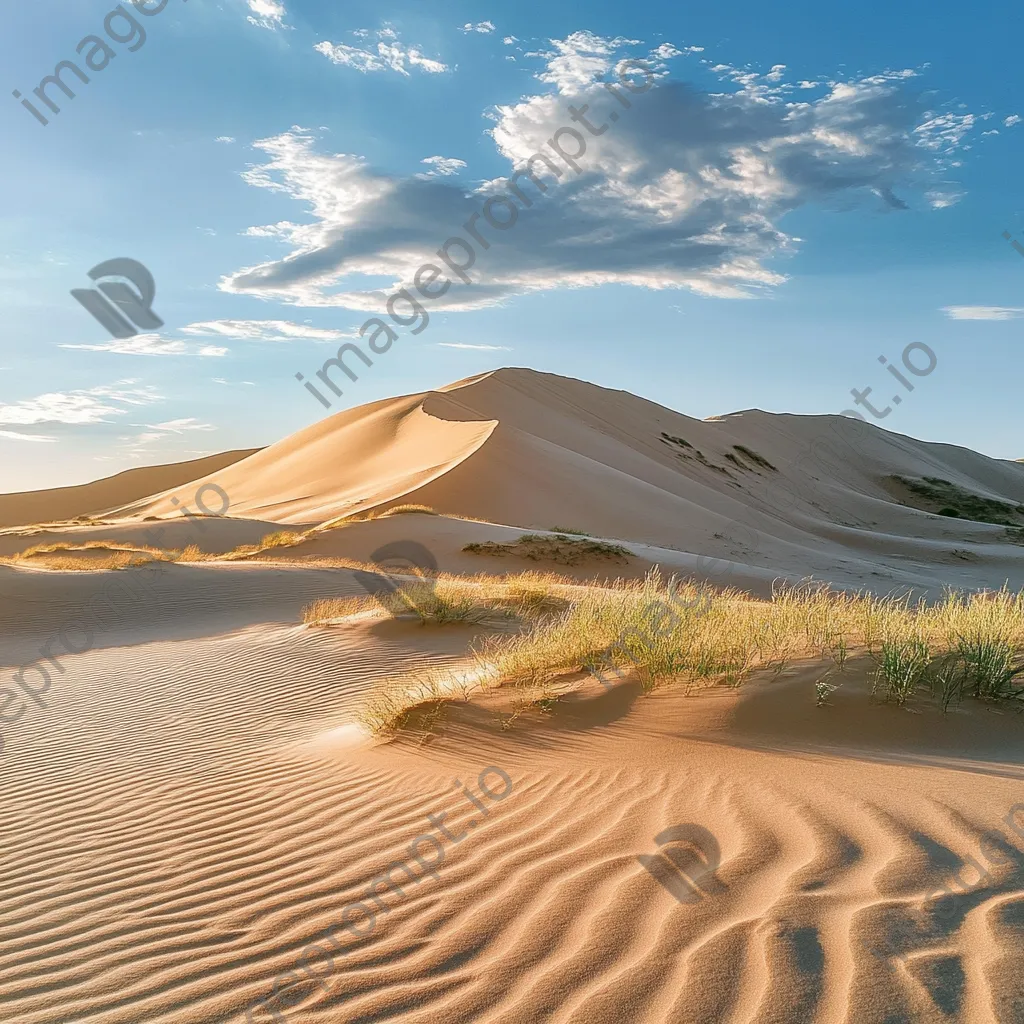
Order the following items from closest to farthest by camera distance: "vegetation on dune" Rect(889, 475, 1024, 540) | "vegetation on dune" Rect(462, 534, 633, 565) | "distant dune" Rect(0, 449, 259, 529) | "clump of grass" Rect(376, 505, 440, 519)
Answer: "vegetation on dune" Rect(462, 534, 633, 565)
"clump of grass" Rect(376, 505, 440, 519)
"vegetation on dune" Rect(889, 475, 1024, 540)
"distant dune" Rect(0, 449, 259, 529)

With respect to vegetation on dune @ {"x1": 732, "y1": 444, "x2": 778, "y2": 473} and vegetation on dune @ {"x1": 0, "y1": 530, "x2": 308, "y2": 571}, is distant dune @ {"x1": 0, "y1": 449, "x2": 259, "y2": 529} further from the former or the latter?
vegetation on dune @ {"x1": 0, "y1": 530, "x2": 308, "y2": 571}

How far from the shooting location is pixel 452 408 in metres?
39.9

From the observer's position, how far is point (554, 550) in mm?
18312

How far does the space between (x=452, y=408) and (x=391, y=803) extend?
36.3 meters

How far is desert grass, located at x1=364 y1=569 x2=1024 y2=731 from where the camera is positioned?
4.88 m

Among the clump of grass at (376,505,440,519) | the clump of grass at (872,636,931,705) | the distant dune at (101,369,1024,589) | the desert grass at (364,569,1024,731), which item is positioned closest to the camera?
the clump of grass at (872,636,931,705)

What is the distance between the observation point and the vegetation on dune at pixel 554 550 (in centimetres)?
1800

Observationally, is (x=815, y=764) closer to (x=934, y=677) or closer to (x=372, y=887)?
(x=934, y=677)

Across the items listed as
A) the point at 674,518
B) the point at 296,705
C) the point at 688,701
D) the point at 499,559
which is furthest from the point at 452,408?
the point at 688,701

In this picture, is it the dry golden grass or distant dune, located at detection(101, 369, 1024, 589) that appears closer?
the dry golden grass

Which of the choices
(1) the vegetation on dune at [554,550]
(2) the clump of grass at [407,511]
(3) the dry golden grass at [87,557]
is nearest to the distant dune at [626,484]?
(2) the clump of grass at [407,511]

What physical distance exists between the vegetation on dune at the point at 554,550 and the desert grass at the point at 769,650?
10607 mm

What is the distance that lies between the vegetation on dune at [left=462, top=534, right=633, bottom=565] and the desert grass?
1061cm

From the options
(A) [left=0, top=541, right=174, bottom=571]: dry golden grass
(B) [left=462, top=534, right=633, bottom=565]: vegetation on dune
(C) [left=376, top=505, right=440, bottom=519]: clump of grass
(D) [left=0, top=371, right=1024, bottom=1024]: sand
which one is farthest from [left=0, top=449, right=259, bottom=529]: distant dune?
(D) [left=0, top=371, right=1024, bottom=1024]: sand
